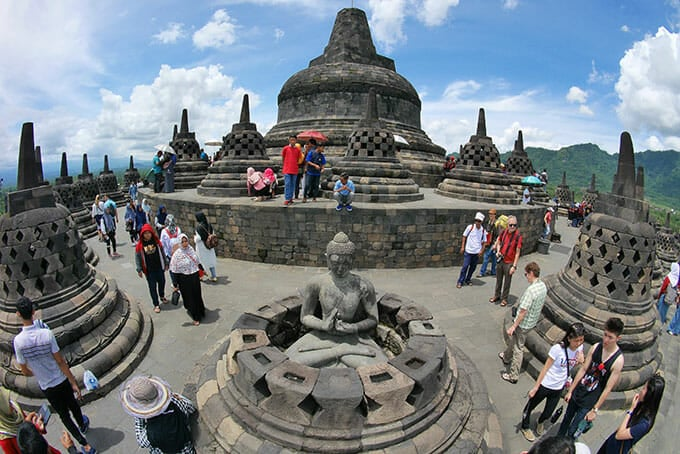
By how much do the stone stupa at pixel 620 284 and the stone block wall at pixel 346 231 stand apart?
13.6 feet

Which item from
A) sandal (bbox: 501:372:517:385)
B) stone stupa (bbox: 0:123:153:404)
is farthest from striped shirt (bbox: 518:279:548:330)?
stone stupa (bbox: 0:123:153:404)

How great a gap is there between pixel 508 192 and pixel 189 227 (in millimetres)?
10562

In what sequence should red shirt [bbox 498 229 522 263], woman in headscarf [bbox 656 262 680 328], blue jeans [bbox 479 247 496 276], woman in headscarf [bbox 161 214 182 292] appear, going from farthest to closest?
blue jeans [bbox 479 247 496 276]
woman in headscarf [bbox 656 262 680 328]
woman in headscarf [bbox 161 214 182 292]
red shirt [bbox 498 229 522 263]

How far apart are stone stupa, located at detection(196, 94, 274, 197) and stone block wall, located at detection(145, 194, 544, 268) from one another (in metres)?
1.92

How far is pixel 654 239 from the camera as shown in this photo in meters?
4.05

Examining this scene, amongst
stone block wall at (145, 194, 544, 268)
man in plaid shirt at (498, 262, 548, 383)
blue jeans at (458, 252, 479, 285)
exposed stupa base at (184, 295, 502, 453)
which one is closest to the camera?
exposed stupa base at (184, 295, 502, 453)

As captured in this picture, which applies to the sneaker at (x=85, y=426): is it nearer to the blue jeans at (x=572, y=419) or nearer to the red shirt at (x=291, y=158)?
the blue jeans at (x=572, y=419)

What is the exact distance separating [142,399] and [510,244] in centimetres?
578

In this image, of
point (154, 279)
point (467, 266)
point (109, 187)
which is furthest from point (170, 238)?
point (109, 187)

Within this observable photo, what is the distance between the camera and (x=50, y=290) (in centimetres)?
400

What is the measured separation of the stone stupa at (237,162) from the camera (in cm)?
1082

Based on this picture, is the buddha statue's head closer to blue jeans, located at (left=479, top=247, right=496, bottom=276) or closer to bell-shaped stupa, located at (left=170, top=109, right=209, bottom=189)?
blue jeans, located at (left=479, top=247, right=496, bottom=276)

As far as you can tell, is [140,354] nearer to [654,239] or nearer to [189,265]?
[189,265]

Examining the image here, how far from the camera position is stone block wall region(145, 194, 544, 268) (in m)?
8.27
